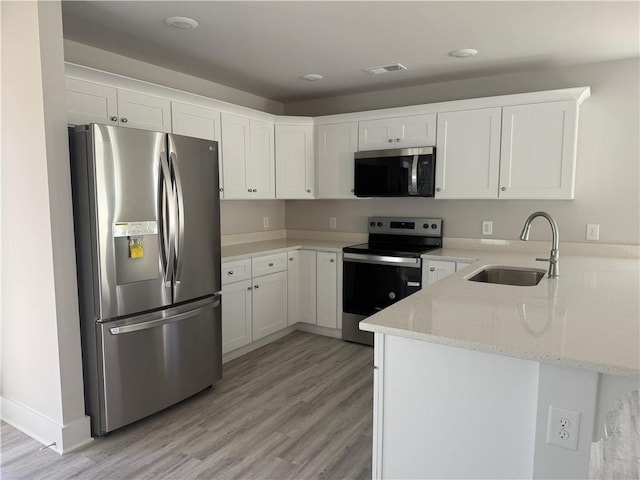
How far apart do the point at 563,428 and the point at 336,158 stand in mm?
3244

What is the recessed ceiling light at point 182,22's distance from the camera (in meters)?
2.50

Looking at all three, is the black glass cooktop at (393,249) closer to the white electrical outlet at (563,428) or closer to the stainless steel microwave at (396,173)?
the stainless steel microwave at (396,173)

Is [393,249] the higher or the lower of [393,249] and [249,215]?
the lower

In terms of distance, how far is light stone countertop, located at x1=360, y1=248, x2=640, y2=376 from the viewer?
1.22 metres

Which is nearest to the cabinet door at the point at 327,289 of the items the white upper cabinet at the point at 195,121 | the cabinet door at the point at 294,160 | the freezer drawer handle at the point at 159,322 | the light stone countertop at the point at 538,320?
the cabinet door at the point at 294,160

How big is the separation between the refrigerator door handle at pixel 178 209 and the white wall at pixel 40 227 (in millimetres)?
546

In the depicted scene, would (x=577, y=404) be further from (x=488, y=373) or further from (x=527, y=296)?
(x=527, y=296)

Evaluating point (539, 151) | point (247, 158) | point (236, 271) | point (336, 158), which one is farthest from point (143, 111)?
point (539, 151)

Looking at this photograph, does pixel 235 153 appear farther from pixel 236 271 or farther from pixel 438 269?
pixel 438 269

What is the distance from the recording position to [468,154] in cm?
351

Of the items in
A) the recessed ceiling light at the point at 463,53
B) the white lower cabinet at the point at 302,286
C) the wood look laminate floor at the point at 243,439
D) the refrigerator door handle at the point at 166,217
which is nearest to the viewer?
the wood look laminate floor at the point at 243,439

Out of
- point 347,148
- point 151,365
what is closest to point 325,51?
point 347,148

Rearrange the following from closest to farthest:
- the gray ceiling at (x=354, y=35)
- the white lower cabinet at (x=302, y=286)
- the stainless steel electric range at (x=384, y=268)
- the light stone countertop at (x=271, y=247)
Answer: the gray ceiling at (x=354, y=35) → the light stone countertop at (x=271, y=247) → the stainless steel electric range at (x=384, y=268) → the white lower cabinet at (x=302, y=286)

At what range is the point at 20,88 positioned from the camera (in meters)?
2.21
